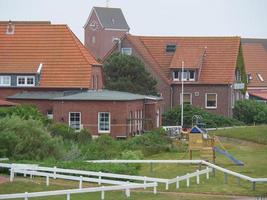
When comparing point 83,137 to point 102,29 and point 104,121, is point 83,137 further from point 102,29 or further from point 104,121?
point 102,29

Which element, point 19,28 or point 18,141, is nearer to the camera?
point 18,141

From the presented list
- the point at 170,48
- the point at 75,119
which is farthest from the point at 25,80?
the point at 170,48

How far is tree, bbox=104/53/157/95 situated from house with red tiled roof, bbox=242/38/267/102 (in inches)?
870

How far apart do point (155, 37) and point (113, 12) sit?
70831mm

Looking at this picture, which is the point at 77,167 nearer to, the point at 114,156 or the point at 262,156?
the point at 114,156

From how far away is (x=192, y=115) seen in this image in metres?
73.1

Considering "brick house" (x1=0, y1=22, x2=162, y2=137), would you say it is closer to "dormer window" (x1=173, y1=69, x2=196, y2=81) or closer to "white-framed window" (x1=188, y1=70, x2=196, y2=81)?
"dormer window" (x1=173, y1=69, x2=196, y2=81)

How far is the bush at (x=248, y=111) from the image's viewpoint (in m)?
79.9

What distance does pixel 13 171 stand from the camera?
3553 cm

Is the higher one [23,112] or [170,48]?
[170,48]

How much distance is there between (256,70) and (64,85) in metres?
40.7

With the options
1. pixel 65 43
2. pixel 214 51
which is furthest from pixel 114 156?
pixel 214 51

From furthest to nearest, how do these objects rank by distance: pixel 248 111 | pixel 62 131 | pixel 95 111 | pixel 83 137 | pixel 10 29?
1. pixel 248 111
2. pixel 10 29
3. pixel 95 111
4. pixel 83 137
5. pixel 62 131

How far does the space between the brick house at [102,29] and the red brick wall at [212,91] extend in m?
65.0
